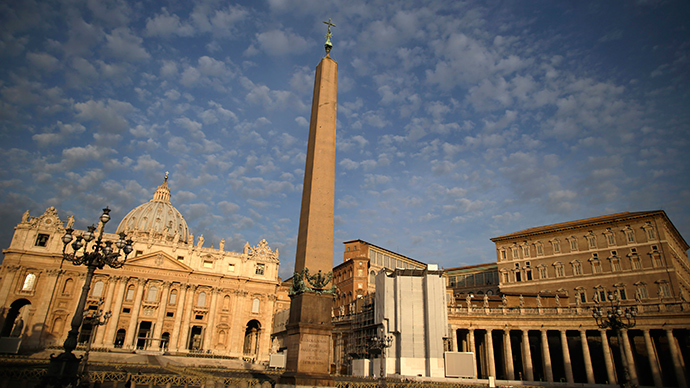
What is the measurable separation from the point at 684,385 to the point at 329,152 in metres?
36.1

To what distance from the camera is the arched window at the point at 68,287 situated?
190 ft

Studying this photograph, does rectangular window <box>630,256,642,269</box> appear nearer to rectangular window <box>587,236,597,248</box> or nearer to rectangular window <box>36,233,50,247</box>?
rectangular window <box>587,236,597,248</box>

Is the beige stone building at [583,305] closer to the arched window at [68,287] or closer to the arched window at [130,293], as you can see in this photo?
the arched window at [130,293]

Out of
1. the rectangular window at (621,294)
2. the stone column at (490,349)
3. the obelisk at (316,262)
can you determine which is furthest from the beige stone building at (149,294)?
the obelisk at (316,262)

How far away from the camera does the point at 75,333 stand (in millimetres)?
12359

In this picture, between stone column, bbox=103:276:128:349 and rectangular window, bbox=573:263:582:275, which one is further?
stone column, bbox=103:276:128:349

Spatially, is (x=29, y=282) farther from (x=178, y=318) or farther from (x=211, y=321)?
(x=211, y=321)

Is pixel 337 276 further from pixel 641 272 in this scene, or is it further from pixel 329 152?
pixel 329 152

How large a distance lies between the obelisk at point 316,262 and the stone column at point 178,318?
5407 centimetres

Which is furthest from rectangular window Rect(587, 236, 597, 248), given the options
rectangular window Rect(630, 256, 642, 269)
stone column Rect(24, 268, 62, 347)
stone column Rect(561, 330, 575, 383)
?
stone column Rect(24, 268, 62, 347)

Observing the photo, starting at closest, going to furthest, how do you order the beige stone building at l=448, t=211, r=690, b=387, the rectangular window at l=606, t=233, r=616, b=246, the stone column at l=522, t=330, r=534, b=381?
1. the beige stone building at l=448, t=211, r=690, b=387
2. the stone column at l=522, t=330, r=534, b=381
3. the rectangular window at l=606, t=233, r=616, b=246

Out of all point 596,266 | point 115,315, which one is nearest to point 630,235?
point 596,266

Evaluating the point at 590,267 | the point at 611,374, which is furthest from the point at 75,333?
the point at 590,267

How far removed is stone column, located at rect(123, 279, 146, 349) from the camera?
5700 centimetres
